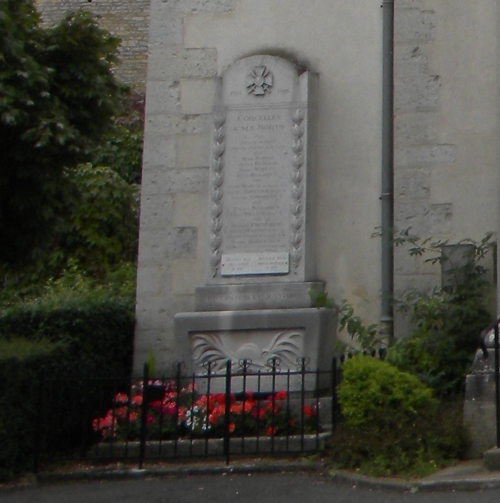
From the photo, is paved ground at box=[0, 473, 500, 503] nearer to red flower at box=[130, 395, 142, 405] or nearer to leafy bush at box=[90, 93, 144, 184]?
red flower at box=[130, 395, 142, 405]

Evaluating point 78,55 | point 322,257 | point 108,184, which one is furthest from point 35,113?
point 108,184

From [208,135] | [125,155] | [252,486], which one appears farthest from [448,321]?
[125,155]

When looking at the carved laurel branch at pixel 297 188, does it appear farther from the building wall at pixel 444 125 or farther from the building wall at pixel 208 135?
the building wall at pixel 444 125

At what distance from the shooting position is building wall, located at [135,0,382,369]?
1144 cm

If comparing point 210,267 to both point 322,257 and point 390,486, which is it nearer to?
point 322,257

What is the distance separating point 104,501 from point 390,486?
1.98 meters

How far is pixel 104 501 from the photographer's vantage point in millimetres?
8602

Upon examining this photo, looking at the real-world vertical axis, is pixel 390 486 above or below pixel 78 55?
below

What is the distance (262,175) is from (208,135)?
0.81 meters

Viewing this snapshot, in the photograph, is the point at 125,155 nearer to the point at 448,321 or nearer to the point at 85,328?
the point at 85,328

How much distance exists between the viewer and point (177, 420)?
9820 millimetres

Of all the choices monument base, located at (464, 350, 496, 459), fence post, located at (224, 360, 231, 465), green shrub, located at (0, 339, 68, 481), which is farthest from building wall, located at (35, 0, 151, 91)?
monument base, located at (464, 350, 496, 459)

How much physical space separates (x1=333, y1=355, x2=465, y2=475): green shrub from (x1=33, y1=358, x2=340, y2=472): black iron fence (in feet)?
1.16

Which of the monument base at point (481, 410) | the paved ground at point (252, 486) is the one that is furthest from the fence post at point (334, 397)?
the monument base at point (481, 410)
